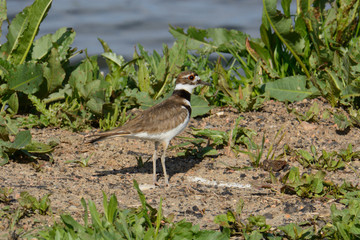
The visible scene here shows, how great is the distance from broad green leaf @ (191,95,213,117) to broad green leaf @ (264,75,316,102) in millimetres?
781

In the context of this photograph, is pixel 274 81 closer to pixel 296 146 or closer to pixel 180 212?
pixel 296 146

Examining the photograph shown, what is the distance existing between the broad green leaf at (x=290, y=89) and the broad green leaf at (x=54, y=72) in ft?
8.38

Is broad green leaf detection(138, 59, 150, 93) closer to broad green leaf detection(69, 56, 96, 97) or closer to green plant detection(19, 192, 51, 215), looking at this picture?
broad green leaf detection(69, 56, 96, 97)

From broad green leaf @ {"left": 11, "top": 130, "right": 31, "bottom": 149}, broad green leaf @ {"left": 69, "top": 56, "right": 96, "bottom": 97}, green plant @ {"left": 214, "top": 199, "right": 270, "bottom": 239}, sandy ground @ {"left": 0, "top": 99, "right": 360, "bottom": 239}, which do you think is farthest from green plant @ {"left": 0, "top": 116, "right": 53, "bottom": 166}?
green plant @ {"left": 214, "top": 199, "right": 270, "bottom": 239}

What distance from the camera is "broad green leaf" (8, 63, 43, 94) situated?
655cm

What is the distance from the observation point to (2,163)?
5488 millimetres

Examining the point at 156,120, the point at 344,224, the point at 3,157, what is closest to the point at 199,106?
the point at 156,120

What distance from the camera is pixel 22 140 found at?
5.50 metres

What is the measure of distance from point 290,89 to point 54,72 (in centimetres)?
291

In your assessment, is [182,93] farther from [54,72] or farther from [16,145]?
[16,145]

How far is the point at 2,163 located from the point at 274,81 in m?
3.44

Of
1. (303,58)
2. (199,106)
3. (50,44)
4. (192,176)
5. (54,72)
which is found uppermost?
(50,44)

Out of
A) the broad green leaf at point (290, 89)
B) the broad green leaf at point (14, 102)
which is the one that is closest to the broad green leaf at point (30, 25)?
the broad green leaf at point (14, 102)

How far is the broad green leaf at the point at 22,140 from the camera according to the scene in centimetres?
549
